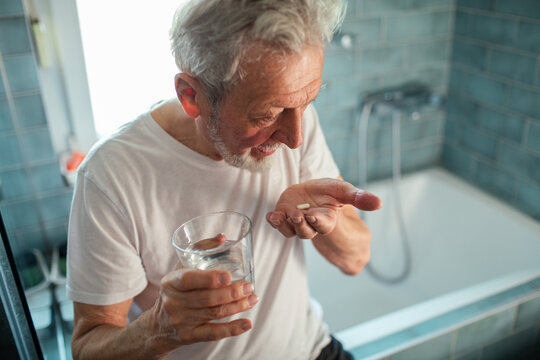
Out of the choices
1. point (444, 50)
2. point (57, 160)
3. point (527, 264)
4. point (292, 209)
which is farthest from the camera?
point (444, 50)

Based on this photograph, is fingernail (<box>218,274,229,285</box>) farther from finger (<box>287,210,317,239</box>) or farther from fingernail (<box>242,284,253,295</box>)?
finger (<box>287,210,317,239</box>)

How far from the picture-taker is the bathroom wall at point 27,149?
1.32 meters

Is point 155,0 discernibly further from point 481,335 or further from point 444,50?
point 481,335

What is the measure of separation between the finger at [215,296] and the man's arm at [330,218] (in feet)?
0.49

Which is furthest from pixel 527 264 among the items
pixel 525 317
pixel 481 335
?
pixel 481 335

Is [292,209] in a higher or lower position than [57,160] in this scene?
higher

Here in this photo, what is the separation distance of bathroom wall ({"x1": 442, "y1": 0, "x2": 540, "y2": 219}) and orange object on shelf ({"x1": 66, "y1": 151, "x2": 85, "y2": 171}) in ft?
4.96

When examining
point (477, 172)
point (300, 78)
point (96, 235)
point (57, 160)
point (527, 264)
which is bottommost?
point (527, 264)

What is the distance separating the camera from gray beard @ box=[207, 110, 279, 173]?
83 centimetres

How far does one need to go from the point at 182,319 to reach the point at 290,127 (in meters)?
0.32

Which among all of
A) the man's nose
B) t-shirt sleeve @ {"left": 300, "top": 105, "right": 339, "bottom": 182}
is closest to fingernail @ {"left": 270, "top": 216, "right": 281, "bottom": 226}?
the man's nose

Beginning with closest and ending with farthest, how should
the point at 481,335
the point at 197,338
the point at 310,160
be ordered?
the point at 197,338 < the point at 310,160 < the point at 481,335

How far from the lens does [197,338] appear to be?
0.64m

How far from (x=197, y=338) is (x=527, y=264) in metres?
1.54
